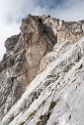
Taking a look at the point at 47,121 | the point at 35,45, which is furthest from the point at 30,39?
the point at 47,121

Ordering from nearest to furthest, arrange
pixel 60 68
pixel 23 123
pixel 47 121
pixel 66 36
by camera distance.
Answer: pixel 47 121
pixel 23 123
pixel 60 68
pixel 66 36

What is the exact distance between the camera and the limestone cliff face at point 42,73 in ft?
130

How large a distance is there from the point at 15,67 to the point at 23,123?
2816 centimetres

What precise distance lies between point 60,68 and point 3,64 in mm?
27066

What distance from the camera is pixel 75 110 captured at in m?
34.7

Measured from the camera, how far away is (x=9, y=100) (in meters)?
68.7

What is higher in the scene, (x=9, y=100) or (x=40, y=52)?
(x=40, y=52)

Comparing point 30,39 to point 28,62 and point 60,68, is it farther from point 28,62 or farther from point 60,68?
point 60,68

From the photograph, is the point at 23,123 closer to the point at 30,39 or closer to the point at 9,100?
the point at 9,100

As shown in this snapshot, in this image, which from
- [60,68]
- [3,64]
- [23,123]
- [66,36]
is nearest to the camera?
[23,123]

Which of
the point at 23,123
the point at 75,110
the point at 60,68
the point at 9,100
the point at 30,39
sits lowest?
the point at 75,110

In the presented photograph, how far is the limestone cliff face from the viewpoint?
39688mm

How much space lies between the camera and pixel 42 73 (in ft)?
206

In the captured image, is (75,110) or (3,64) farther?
(3,64)
